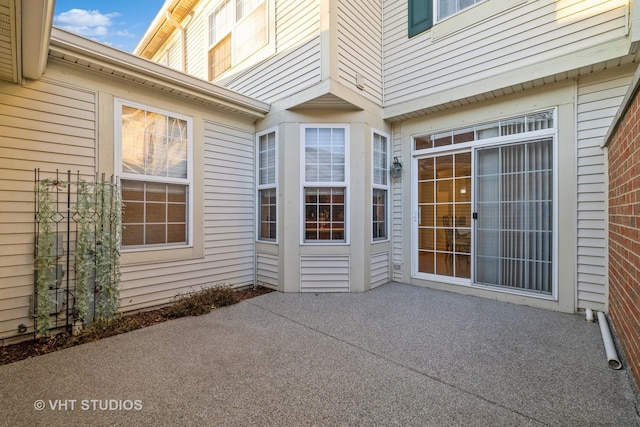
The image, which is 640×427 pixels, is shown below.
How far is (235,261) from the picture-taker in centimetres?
463

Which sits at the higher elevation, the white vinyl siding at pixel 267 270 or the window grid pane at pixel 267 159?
the window grid pane at pixel 267 159

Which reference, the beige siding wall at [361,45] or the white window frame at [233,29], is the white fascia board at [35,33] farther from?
the white window frame at [233,29]

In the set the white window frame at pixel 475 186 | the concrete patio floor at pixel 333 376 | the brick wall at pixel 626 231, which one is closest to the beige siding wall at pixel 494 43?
the white window frame at pixel 475 186

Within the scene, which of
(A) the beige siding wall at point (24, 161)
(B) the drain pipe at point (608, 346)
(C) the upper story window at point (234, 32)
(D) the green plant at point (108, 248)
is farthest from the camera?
(C) the upper story window at point (234, 32)

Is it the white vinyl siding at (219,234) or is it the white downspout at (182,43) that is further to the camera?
the white downspout at (182,43)

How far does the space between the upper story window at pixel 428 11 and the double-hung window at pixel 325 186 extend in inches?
74.6

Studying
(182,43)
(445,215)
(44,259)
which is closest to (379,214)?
(445,215)

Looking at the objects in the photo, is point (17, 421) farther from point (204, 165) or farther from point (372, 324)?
point (204, 165)

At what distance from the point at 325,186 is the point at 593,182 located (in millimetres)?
3150

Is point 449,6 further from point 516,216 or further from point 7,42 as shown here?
point 7,42

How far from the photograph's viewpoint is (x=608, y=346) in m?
2.46

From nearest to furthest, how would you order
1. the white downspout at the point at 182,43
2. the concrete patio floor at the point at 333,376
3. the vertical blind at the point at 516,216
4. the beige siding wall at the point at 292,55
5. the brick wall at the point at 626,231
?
the concrete patio floor at the point at 333,376 < the brick wall at the point at 626,231 < the vertical blind at the point at 516,216 < the beige siding wall at the point at 292,55 < the white downspout at the point at 182,43

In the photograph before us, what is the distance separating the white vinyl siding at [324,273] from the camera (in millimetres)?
4445

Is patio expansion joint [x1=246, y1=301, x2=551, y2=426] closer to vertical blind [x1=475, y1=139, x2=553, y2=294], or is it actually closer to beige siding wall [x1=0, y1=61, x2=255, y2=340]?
beige siding wall [x1=0, y1=61, x2=255, y2=340]
